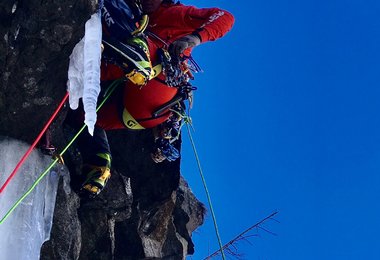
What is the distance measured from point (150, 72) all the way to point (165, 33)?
745 millimetres

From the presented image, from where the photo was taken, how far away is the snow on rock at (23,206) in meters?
4.24

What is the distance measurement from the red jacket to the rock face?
29.2 inches

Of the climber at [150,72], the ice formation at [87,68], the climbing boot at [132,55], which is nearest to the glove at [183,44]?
the climber at [150,72]

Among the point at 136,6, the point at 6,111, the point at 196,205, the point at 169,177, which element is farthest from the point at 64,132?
the point at 196,205

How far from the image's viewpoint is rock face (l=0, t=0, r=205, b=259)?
13.3 feet

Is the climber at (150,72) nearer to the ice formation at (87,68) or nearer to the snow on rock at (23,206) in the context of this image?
the ice formation at (87,68)

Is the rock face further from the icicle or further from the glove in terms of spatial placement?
the glove

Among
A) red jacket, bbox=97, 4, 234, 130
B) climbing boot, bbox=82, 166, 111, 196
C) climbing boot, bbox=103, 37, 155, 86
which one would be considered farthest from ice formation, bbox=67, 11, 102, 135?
climbing boot, bbox=82, 166, 111, 196

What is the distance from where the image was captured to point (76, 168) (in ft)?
19.3

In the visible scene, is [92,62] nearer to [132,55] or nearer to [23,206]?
[132,55]

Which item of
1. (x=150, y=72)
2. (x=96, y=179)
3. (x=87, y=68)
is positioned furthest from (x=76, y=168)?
(x=87, y=68)

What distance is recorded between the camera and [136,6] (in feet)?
16.2

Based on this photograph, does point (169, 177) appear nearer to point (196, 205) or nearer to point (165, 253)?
point (165, 253)

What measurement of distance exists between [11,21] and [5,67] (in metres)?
0.44
